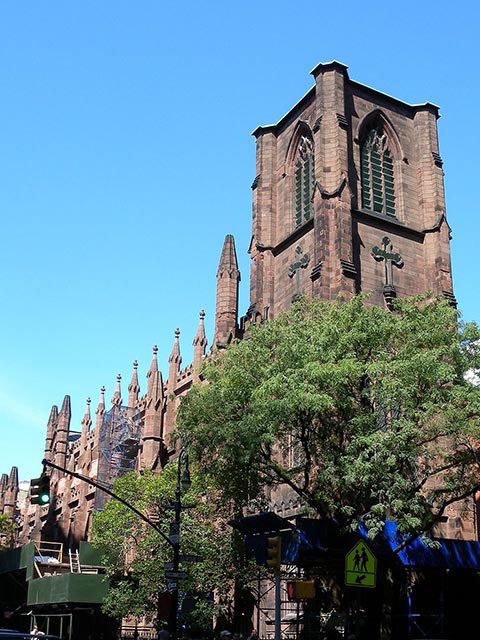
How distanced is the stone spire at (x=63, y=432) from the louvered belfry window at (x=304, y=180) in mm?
42331

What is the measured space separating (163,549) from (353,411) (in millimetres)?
10844

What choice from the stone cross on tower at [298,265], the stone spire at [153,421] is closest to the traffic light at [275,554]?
the stone cross on tower at [298,265]

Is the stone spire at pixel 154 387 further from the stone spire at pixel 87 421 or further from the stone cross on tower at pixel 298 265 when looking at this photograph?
the stone spire at pixel 87 421

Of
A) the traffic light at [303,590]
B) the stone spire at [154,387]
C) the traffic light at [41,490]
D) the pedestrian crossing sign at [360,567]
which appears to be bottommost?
the traffic light at [303,590]

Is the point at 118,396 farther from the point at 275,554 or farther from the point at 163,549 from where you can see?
the point at 275,554

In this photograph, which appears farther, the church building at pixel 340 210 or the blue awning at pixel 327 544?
the church building at pixel 340 210

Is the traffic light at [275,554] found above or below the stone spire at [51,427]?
below

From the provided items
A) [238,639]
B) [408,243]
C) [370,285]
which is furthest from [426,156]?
[238,639]

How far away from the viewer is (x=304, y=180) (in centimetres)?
4569

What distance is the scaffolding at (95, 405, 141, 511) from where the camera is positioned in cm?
6212

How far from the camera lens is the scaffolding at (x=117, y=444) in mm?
62125

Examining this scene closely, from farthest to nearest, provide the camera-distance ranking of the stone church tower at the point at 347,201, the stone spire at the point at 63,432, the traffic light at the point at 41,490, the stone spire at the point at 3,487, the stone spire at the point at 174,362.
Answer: the stone spire at the point at 3,487, the stone spire at the point at 63,432, the stone spire at the point at 174,362, the stone church tower at the point at 347,201, the traffic light at the point at 41,490

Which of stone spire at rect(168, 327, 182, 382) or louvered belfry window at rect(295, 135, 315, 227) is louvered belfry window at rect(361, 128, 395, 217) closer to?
louvered belfry window at rect(295, 135, 315, 227)

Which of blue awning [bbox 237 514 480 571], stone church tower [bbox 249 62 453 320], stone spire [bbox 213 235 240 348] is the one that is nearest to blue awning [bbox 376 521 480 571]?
blue awning [bbox 237 514 480 571]
